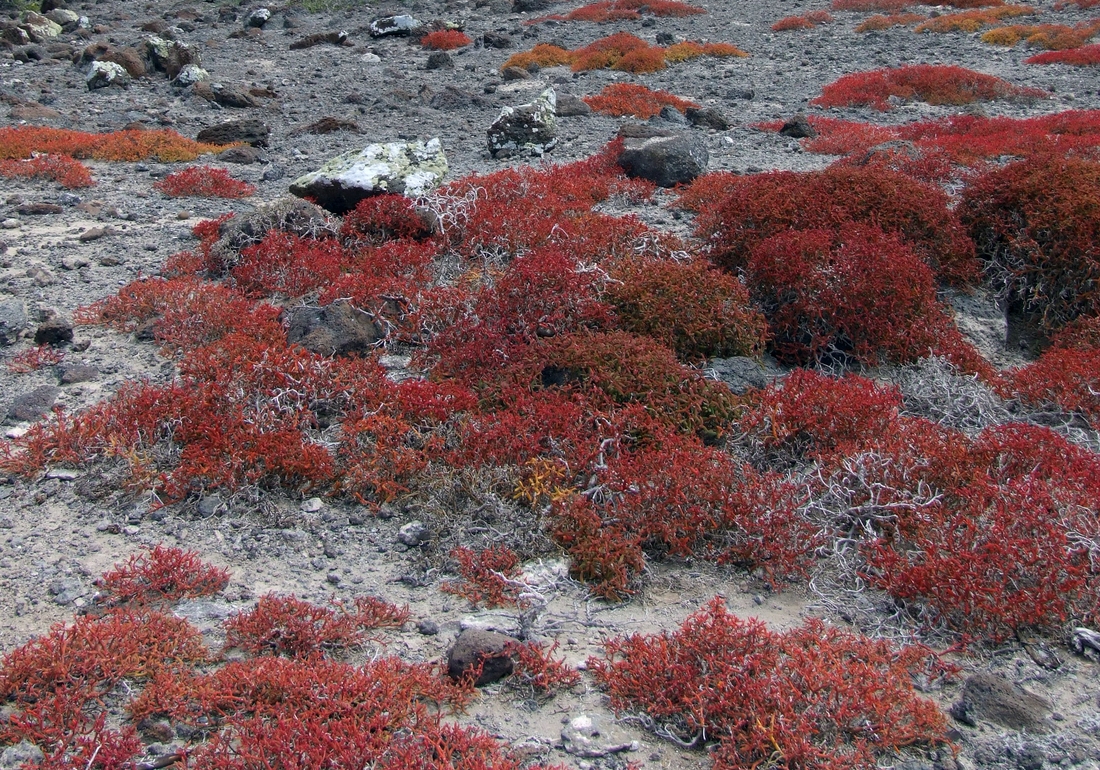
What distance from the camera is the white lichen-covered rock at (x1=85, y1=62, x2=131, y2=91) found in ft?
62.4

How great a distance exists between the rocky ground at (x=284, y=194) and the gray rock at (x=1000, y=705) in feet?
0.04

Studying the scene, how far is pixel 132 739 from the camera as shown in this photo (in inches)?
142

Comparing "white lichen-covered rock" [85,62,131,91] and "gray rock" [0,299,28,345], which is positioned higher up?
"white lichen-covered rock" [85,62,131,91]

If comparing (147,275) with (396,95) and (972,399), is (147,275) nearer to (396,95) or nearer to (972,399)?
(972,399)

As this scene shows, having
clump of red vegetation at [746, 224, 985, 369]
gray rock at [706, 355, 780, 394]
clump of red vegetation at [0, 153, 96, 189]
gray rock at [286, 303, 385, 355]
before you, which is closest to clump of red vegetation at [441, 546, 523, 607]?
gray rock at [706, 355, 780, 394]

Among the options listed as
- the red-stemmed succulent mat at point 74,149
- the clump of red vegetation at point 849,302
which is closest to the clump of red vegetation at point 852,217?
the clump of red vegetation at point 849,302

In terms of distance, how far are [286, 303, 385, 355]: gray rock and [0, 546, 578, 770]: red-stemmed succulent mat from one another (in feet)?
9.33

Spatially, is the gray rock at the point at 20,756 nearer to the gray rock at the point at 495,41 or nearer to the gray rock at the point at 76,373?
the gray rock at the point at 76,373

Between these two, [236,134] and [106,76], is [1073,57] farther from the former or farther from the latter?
[106,76]

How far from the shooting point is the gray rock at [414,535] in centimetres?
516

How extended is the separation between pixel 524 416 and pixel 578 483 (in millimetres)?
724

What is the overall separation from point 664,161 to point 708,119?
462cm

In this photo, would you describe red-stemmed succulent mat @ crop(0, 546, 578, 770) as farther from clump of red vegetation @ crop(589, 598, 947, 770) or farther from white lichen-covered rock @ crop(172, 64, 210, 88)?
white lichen-covered rock @ crop(172, 64, 210, 88)

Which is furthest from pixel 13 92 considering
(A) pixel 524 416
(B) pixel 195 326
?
(A) pixel 524 416
